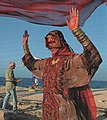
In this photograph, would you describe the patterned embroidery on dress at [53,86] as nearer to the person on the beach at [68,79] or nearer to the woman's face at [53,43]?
the person on the beach at [68,79]

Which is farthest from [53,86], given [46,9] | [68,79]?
[46,9]

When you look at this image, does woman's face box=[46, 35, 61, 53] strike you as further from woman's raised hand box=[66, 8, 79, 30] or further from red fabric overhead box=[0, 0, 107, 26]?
woman's raised hand box=[66, 8, 79, 30]

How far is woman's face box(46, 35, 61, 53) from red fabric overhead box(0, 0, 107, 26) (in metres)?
0.22

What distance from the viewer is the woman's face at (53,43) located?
3.36m

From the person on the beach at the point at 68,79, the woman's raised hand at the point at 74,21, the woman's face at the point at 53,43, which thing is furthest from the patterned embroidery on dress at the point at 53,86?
the woman's raised hand at the point at 74,21

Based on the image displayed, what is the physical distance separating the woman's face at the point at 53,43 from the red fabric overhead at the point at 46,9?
0.71ft

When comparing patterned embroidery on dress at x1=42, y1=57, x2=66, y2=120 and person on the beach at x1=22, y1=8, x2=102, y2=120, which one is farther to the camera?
patterned embroidery on dress at x1=42, y1=57, x2=66, y2=120

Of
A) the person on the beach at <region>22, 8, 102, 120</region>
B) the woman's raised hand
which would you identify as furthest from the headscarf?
the woman's raised hand

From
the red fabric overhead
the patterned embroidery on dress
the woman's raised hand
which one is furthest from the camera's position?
the red fabric overhead

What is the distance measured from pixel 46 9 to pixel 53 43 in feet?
1.44

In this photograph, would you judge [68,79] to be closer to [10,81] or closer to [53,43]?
[53,43]

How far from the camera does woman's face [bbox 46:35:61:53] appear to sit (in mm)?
3363

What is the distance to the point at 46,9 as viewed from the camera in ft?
11.6

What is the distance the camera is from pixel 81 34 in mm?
2955
